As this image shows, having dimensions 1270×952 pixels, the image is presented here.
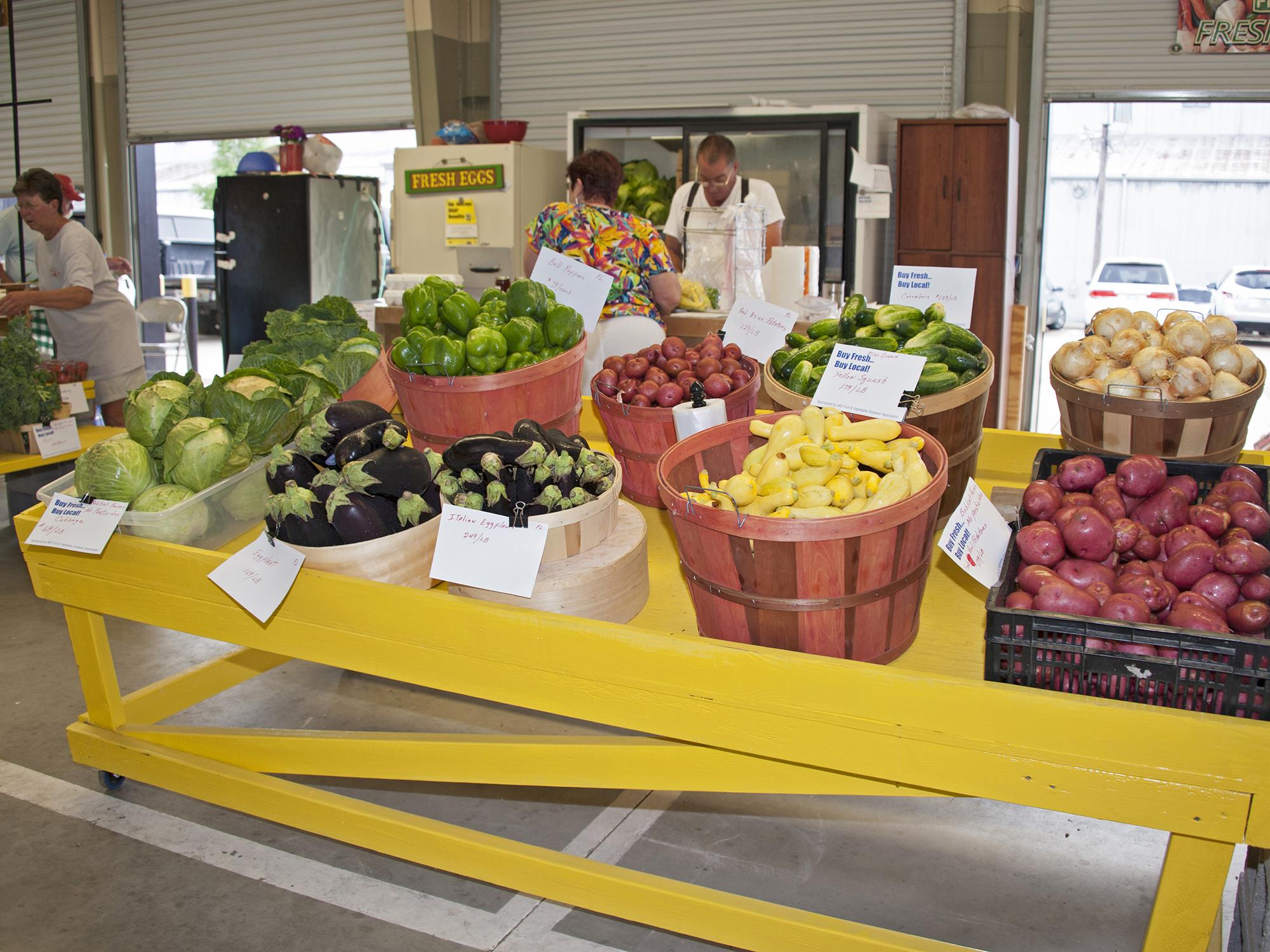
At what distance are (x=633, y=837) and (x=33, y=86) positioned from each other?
11197 mm

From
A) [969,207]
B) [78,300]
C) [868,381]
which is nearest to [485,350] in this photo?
[868,381]

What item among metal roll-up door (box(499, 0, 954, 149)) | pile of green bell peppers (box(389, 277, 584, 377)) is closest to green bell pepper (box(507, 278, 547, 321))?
pile of green bell peppers (box(389, 277, 584, 377))

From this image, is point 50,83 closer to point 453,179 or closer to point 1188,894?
point 453,179

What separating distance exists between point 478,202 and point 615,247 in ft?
→ 10.7

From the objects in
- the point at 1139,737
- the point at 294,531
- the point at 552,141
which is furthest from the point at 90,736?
the point at 552,141

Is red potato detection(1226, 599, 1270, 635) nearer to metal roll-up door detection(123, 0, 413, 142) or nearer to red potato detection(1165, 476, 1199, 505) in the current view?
red potato detection(1165, 476, 1199, 505)

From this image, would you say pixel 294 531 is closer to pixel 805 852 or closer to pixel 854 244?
pixel 805 852

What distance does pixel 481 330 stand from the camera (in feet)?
8.24

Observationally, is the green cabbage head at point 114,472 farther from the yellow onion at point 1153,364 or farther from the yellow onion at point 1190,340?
the yellow onion at point 1190,340

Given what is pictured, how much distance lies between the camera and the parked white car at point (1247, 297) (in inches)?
311

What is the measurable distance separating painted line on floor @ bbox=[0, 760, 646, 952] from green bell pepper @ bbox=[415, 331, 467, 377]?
4.24 ft

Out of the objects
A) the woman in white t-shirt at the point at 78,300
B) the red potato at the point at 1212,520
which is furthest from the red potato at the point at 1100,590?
the woman in white t-shirt at the point at 78,300

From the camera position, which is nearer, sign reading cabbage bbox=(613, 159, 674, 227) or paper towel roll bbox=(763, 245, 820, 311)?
paper towel roll bbox=(763, 245, 820, 311)

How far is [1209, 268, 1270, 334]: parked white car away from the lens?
7902 mm
